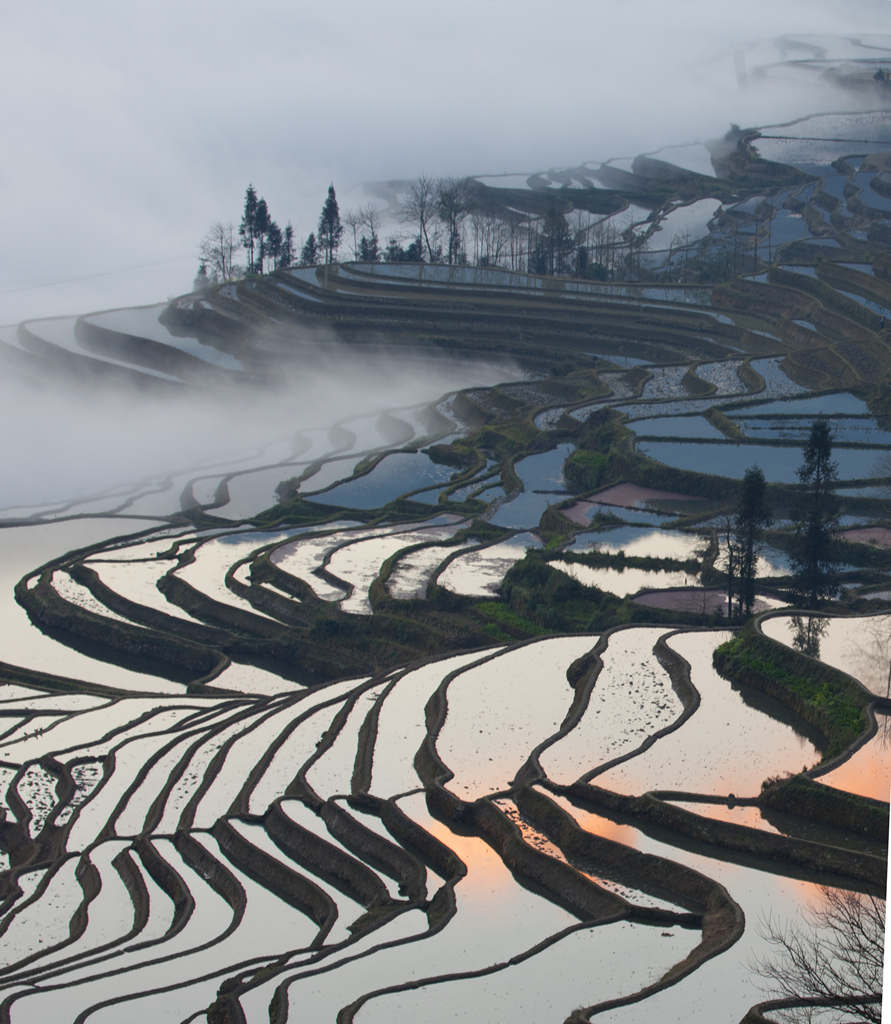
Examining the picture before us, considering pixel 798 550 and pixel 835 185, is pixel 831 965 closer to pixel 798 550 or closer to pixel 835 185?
pixel 798 550

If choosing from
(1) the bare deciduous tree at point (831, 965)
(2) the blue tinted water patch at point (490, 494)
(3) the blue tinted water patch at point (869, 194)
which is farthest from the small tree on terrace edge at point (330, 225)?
(1) the bare deciduous tree at point (831, 965)

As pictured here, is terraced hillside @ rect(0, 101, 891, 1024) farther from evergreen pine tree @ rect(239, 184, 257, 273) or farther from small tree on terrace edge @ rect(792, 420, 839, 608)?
evergreen pine tree @ rect(239, 184, 257, 273)

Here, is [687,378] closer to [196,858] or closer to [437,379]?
[437,379]

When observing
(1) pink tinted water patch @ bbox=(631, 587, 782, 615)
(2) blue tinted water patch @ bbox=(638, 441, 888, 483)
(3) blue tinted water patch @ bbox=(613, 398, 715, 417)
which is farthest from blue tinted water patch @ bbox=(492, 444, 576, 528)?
(1) pink tinted water patch @ bbox=(631, 587, 782, 615)

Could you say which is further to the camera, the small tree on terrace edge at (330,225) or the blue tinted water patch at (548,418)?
the small tree on terrace edge at (330,225)

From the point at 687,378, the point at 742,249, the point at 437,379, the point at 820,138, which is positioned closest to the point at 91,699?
the point at 687,378

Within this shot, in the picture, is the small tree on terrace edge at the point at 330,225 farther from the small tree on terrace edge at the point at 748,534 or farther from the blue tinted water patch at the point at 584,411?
the small tree on terrace edge at the point at 748,534

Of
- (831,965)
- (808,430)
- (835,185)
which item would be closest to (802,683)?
(831,965)
